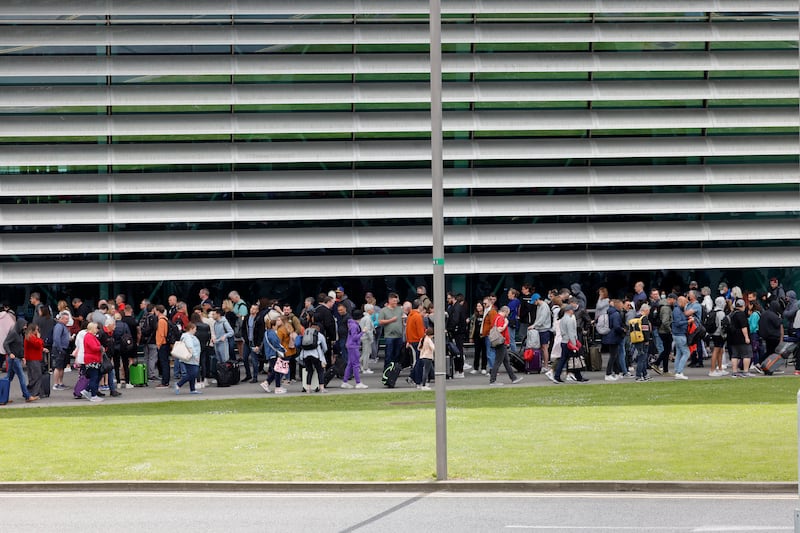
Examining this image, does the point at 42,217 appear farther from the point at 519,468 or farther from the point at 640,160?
the point at 519,468

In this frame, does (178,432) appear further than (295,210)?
No

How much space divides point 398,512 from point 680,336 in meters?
13.1

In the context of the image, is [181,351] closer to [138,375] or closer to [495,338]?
[138,375]

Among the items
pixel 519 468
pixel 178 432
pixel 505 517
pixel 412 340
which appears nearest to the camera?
pixel 505 517

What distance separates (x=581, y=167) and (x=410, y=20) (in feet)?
19.8

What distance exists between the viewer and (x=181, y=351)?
71.7 feet

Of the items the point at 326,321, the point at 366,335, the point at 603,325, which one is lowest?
the point at 366,335

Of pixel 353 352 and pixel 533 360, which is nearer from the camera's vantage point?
pixel 353 352

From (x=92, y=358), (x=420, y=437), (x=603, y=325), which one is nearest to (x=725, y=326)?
(x=603, y=325)

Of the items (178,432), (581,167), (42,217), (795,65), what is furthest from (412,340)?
(795,65)

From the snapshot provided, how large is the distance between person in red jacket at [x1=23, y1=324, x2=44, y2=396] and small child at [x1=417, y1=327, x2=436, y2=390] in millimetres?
7204

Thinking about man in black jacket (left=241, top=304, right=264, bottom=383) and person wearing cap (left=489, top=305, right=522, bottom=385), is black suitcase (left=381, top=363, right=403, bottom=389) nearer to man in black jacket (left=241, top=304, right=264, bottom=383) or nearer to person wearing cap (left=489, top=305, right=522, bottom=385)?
person wearing cap (left=489, top=305, right=522, bottom=385)

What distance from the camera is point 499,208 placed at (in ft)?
103

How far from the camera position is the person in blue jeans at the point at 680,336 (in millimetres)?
23484
